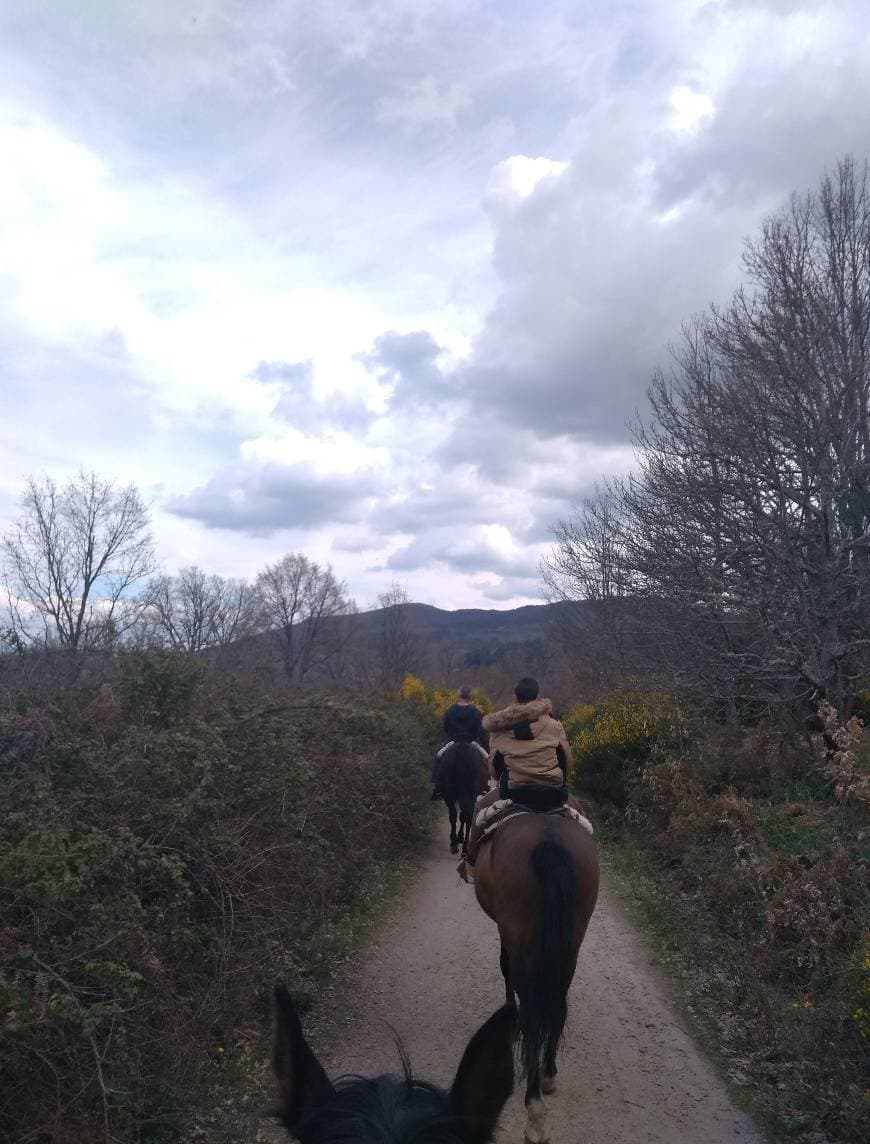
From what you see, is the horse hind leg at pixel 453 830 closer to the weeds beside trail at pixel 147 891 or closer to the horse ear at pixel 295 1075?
the weeds beside trail at pixel 147 891

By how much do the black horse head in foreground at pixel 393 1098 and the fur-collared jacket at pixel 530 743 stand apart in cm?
354

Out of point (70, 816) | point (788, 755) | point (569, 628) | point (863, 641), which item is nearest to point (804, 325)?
point (863, 641)

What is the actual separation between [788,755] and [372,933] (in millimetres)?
5952

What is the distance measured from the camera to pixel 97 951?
13.2 feet

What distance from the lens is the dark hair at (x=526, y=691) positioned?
20.0 ft

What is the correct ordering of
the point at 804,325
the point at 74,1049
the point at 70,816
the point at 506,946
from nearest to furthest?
the point at 74,1049, the point at 70,816, the point at 506,946, the point at 804,325

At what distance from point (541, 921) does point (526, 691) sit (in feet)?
5.93

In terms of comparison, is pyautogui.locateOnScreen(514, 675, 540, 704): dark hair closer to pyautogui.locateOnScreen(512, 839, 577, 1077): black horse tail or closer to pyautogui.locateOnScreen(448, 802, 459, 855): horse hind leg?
pyautogui.locateOnScreen(512, 839, 577, 1077): black horse tail

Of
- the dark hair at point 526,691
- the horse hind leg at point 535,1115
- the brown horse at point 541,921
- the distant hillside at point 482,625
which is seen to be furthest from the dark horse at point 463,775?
the distant hillside at point 482,625

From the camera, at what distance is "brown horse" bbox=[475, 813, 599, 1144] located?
4.55 m

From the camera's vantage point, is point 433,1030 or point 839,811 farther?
point 839,811

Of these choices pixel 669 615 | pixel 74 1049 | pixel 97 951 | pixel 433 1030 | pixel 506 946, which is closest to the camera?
pixel 74 1049

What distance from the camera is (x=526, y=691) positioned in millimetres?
6121

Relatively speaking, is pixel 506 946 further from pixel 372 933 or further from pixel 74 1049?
pixel 372 933
